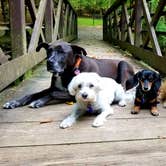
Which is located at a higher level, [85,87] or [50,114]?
[85,87]

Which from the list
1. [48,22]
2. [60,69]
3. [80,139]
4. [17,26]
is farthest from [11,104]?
Answer: [48,22]

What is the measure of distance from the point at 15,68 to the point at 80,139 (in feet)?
6.82

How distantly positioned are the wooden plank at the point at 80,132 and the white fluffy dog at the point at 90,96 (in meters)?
0.07

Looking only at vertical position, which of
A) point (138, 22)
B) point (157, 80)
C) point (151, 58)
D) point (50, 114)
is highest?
point (138, 22)

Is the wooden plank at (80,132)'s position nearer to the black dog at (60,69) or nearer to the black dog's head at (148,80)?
the black dog's head at (148,80)

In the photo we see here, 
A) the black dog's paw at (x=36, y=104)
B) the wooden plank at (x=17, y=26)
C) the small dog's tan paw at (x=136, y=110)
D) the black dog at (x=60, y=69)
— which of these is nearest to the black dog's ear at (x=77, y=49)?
the black dog at (x=60, y=69)

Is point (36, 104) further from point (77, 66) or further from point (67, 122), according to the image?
point (67, 122)

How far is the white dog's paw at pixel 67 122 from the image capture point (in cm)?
304

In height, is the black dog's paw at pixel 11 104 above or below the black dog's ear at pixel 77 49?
below

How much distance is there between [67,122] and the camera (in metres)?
3.10

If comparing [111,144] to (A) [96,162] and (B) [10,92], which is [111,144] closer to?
(A) [96,162]

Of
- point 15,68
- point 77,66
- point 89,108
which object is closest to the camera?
point 89,108

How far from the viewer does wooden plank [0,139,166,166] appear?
2312mm

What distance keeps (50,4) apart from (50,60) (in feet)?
14.4
